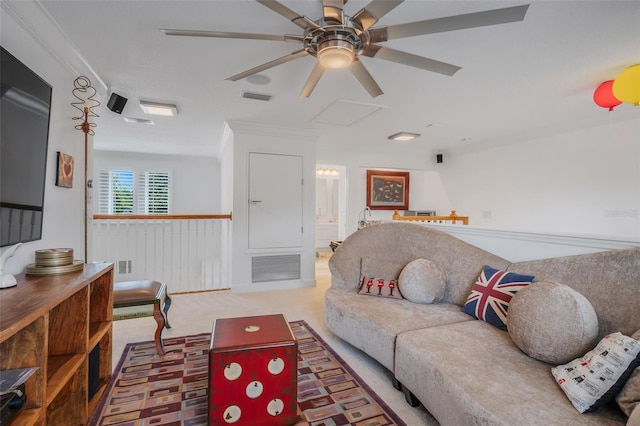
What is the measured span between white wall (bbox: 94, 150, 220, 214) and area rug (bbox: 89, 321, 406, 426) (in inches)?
205

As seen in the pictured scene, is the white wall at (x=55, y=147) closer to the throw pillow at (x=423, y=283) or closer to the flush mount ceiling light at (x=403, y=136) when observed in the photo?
the throw pillow at (x=423, y=283)

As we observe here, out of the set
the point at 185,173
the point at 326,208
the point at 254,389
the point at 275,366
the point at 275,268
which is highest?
the point at 185,173

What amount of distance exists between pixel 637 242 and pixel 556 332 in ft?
2.45

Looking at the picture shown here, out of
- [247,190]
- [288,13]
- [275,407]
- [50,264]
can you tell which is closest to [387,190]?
[247,190]

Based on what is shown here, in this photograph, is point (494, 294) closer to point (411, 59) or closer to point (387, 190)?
point (411, 59)

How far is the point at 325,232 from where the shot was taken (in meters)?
7.64

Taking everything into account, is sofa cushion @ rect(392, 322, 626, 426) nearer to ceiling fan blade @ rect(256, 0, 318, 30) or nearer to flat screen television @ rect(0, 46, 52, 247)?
ceiling fan blade @ rect(256, 0, 318, 30)

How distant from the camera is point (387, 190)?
685cm

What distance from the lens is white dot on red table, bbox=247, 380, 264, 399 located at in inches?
59.5

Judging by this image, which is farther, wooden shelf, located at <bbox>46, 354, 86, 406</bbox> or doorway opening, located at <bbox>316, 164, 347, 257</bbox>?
doorway opening, located at <bbox>316, 164, 347, 257</bbox>

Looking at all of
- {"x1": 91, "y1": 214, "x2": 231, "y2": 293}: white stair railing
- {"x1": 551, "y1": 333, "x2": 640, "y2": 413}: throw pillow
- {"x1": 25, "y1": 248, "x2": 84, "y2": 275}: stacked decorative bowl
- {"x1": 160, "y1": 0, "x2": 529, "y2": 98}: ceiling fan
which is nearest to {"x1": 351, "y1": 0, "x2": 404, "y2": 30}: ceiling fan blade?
{"x1": 160, "y1": 0, "x2": 529, "y2": 98}: ceiling fan

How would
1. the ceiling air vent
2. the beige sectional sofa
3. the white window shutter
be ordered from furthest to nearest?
the white window shutter, the ceiling air vent, the beige sectional sofa

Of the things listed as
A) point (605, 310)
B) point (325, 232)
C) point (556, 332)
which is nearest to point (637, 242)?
point (605, 310)

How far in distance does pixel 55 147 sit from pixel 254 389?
2.09 m
